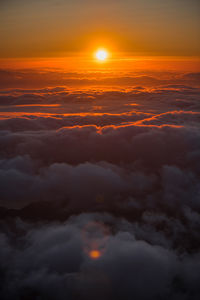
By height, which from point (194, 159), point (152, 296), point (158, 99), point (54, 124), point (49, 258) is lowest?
point (152, 296)

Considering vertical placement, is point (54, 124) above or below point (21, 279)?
above

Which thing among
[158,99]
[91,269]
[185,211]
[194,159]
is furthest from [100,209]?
[158,99]

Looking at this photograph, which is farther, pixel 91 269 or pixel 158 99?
pixel 158 99

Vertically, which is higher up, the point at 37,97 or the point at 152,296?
the point at 37,97

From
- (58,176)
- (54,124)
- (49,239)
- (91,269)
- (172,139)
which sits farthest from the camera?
(54,124)

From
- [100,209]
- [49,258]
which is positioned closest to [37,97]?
[100,209]

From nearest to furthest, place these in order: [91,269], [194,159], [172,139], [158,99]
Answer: [91,269] < [194,159] < [172,139] < [158,99]

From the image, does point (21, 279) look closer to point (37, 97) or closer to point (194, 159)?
point (194, 159)

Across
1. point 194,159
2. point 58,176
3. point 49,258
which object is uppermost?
point 194,159

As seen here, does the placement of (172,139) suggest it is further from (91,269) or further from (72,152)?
(91,269)
